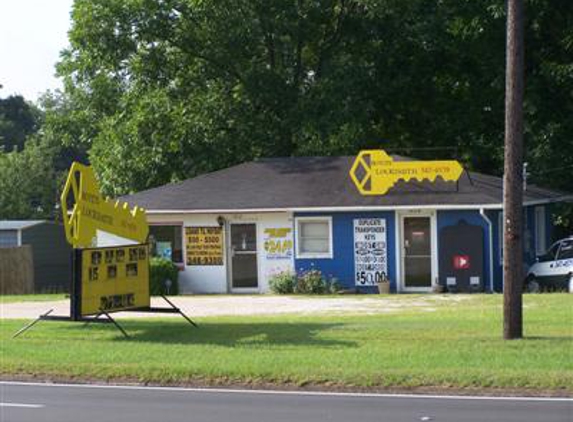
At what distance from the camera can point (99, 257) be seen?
719 inches

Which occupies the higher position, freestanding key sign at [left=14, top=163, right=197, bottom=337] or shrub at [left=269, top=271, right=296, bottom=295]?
freestanding key sign at [left=14, top=163, right=197, bottom=337]

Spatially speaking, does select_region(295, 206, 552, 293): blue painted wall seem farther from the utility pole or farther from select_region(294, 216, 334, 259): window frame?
the utility pole

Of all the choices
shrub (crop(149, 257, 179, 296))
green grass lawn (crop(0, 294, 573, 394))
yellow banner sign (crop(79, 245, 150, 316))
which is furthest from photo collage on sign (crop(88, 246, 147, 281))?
shrub (crop(149, 257, 179, 296))

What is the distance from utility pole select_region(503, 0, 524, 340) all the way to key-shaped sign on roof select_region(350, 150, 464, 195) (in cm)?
1195

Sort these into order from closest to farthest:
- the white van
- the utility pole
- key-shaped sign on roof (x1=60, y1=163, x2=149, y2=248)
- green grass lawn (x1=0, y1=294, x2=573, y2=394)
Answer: green grass lawn (x1=0, y1=294, x2=573, y2=394)
the utility pole
key-shaped sign on roof (x1=60, y1=163, x2=149, y2=248)
the white van

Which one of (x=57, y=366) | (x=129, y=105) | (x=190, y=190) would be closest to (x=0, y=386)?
(x=57, y=366)

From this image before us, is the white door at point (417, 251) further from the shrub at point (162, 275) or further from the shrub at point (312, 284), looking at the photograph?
the shrub at point (162, 275)

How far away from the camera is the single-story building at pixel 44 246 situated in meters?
37.4

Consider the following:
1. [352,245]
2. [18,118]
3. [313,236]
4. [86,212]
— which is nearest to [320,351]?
[86,212]

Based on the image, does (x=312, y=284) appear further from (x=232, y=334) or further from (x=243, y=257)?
(x=232, y=334)

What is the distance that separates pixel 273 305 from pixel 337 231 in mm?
5184

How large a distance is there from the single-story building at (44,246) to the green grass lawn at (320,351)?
58.4ft

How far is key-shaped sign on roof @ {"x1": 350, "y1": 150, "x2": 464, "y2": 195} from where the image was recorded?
90.6ft

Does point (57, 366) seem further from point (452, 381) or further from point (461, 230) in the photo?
point (461, 230)
